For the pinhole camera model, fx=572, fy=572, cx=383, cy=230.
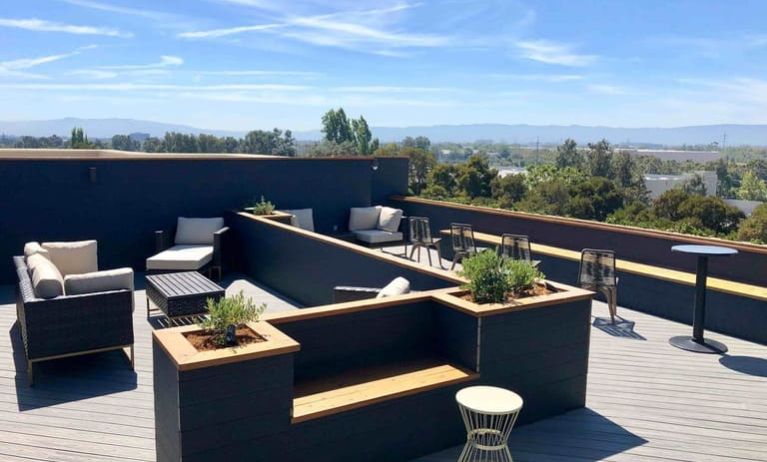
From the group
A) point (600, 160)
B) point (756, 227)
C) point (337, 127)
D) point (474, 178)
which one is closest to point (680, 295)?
point (756, 227)

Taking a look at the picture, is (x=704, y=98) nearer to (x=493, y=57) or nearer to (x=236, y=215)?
(x=493, y=57)

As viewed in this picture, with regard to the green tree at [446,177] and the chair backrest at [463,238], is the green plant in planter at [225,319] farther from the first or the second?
the green tree at [446,177]

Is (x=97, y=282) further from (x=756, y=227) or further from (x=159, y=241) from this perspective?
(x=756, y=227)

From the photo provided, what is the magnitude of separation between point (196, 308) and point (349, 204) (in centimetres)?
591

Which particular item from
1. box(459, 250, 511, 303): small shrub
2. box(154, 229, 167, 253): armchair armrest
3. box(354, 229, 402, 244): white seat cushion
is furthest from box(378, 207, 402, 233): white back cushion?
box(459, 250, 511, 303): small shrub

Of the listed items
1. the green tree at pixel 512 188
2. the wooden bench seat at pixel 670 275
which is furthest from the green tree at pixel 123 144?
the wooden bench seat at pixel 670 275

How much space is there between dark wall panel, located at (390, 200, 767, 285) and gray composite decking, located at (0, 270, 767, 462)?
56.4 inches

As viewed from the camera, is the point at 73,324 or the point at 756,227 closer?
the point at 73,324

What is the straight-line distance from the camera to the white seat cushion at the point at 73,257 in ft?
21.7

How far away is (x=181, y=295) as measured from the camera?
5.71m

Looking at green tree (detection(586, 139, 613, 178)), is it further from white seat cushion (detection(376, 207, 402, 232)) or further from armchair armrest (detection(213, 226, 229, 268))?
armchair armrest (detection(213, 226, 229, 268))

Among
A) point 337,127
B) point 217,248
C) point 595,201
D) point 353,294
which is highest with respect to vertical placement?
point 337,127

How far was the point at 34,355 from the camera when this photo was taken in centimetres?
461

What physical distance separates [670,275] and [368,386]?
5.08 meters
